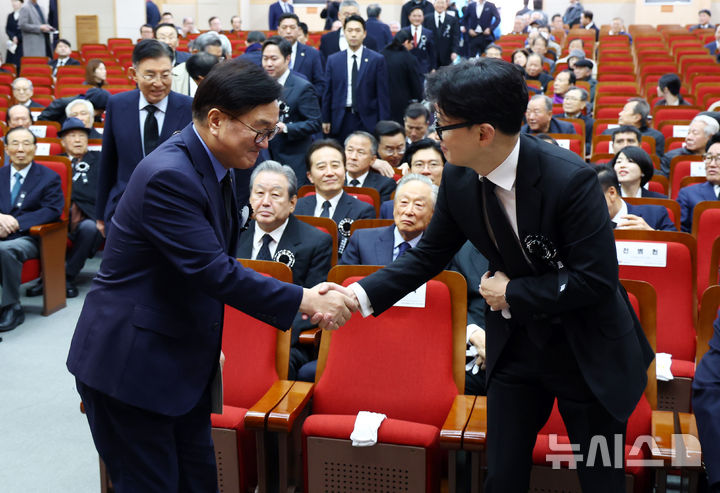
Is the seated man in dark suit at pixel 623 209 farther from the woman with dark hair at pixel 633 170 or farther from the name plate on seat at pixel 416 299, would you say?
the name plate on seat at pixel 416 299

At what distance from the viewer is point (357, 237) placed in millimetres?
3008

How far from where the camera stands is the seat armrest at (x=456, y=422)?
1964mm

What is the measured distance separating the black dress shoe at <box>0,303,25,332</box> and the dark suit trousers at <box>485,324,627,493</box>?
3.25 meters

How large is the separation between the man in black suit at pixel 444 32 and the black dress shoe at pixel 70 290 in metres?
5.33

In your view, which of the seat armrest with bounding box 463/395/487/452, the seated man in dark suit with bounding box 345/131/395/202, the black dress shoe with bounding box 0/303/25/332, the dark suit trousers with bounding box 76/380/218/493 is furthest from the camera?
the seated man in dark suit with bounding box 345/131/395/202

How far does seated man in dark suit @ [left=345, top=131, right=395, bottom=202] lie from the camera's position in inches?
174

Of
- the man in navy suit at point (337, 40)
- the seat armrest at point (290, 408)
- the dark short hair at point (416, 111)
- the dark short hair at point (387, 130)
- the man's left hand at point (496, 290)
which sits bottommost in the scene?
the seat armrest at point (290, 408)

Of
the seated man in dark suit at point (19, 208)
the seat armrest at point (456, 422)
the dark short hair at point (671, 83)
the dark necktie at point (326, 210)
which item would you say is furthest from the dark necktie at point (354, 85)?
the seat armrest at point (456, 422)

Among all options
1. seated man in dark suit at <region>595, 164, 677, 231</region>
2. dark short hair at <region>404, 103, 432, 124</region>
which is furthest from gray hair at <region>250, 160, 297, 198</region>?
dark short hair at <region>404, 103, 432, 124</region>

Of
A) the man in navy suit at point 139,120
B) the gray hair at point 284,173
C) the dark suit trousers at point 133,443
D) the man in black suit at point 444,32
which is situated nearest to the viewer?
the dark suit trousers at point 133,443

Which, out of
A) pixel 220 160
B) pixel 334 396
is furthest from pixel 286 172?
pixel 220 160

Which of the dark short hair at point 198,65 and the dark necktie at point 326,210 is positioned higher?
the dark short hair at point 198,65

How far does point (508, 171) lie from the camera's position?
1.53 metres

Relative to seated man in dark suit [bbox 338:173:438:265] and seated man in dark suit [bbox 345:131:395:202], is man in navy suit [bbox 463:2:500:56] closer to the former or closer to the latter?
seated man in dark suit [bbox 345:131:395:202]
